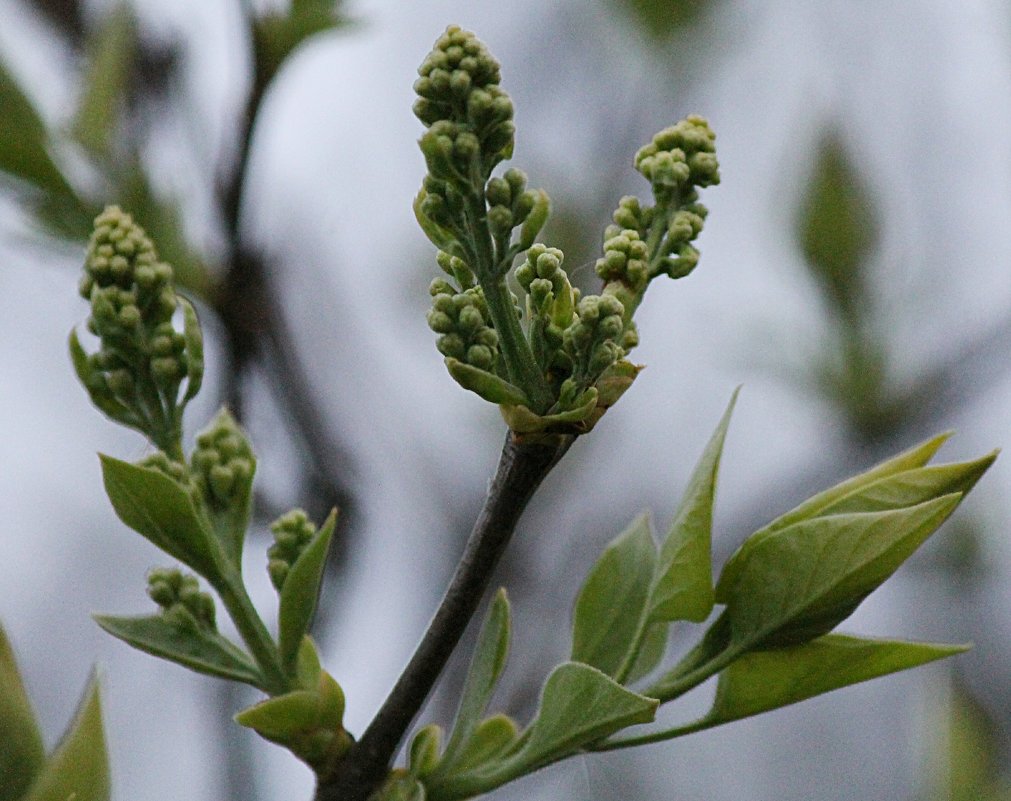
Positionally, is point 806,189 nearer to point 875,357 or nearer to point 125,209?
point 875,357

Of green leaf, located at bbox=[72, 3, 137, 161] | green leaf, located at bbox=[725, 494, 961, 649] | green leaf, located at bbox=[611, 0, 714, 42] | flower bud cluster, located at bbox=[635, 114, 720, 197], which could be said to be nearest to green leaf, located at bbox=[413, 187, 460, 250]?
flower bud cluster, located at bbox=[635, 114, 720, 197]

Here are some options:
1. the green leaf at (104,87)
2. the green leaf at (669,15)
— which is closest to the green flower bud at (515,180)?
the green leaf at (104,87)

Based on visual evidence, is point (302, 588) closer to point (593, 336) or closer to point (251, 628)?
point (251, 628)

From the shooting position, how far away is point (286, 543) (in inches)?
28.8

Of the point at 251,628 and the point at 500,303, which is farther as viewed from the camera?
the point at 251,628

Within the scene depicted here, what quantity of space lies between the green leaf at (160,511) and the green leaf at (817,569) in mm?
289

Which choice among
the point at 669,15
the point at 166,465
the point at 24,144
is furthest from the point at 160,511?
the point at 669,15

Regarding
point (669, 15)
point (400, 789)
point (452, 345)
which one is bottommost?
point (400, 789)

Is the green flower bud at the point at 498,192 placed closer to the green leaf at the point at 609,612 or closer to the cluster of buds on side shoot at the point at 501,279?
the cluster of buds on side shoot at the point at 501,279

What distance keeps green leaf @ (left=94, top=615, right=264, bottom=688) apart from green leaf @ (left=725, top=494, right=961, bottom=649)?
27 centimetres

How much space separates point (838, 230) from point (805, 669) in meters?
1.36

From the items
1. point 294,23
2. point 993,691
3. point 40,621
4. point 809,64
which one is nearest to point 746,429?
point 809,64

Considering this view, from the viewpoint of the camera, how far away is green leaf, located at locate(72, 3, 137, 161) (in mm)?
1377

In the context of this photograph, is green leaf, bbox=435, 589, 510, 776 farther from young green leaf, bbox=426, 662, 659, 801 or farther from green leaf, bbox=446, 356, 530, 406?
green leaf, bbox=446, 356, 530, 406
